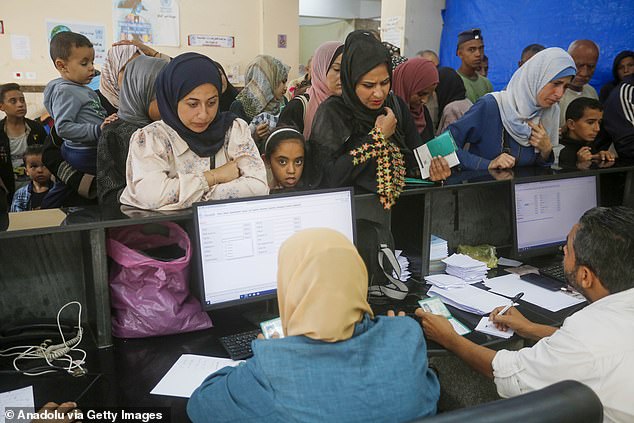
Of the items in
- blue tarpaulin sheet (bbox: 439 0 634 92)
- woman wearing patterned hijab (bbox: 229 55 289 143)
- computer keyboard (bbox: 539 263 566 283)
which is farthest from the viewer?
blue tarpaulin sheet (bbox: 439 0 634 92)

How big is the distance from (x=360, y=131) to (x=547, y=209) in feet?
2.99

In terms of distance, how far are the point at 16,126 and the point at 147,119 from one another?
7.00 feet

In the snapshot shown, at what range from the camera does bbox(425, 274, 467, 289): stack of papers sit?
194cm

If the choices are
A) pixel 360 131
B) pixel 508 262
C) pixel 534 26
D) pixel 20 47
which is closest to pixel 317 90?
pixel 360 131

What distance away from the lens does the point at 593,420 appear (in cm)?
73

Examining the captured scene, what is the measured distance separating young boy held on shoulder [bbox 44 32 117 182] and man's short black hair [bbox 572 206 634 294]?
1.95m

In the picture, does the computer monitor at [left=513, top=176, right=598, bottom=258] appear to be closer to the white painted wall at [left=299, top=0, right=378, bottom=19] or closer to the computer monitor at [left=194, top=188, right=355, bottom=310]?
the computer monitor at [left=194, top=188, right=355, bottom=310]

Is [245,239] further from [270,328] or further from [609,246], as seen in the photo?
[609,246]

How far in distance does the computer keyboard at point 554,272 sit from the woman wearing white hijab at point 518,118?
49 cm

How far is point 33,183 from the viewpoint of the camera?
325 cm

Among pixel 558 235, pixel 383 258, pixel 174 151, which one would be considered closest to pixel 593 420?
pixel 383 258

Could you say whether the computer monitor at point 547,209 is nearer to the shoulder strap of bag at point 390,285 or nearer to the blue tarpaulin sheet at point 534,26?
the shoulder strap of bag at point 390,285

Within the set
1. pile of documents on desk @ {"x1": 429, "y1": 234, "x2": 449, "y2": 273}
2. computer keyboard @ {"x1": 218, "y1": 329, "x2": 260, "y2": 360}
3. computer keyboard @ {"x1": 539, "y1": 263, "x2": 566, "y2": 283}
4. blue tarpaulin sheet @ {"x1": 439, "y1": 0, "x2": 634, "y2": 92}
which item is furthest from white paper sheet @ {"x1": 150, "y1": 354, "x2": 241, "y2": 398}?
blue tarpaulin sheet @ {"x1": 439, "y1": 0, "x2": 634, "y2": 92}

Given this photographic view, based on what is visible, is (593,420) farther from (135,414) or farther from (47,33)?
(47,33)
